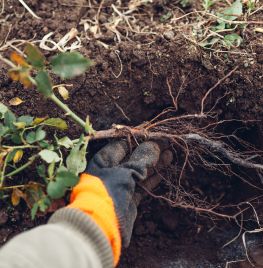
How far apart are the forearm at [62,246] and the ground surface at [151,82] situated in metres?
0.41

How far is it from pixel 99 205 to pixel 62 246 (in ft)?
0.80

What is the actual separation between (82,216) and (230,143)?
844 mm

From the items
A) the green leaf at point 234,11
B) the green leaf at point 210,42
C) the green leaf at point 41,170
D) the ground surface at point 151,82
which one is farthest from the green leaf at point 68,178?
the green leaf at point 234,11

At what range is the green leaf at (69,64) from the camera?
115 cm

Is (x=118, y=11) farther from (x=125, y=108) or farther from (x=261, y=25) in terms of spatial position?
(x=261, y=25)

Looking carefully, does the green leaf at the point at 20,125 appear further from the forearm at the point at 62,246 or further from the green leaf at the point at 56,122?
the forearm at the point at 62,246

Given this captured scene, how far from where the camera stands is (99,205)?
120 centimetres

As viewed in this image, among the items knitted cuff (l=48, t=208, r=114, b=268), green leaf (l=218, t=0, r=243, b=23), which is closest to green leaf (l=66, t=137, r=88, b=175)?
knitted cuff (l=48, t=208, r=114, b=268)

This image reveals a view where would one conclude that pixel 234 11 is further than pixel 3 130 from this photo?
Yes

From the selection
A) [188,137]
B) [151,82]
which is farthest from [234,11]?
[188,137]

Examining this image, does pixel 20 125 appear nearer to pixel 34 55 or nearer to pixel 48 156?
pixel 48 156

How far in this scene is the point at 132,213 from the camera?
1.37m

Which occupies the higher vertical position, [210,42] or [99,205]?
[210,42]

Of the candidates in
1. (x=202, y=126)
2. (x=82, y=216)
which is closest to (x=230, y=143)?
(x=202, y=126)
